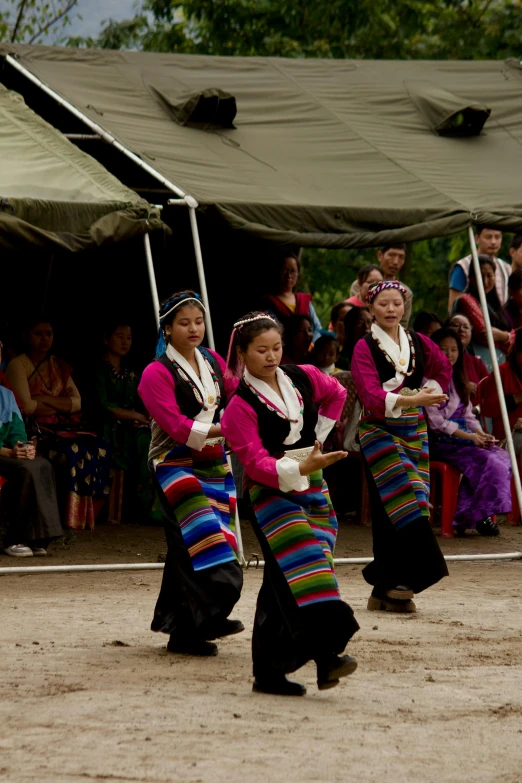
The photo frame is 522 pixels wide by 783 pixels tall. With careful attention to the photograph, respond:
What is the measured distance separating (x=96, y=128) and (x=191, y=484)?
3.99m

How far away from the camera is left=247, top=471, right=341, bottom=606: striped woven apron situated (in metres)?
4.99

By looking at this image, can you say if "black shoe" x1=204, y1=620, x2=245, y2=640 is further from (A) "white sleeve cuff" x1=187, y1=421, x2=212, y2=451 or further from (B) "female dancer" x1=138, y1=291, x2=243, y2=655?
(A) "white sleeve cuff" x1=187, y1=421, x2=212, y2=451

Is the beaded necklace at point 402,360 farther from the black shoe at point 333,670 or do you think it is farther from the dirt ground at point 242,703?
the black shoe at point 333,670

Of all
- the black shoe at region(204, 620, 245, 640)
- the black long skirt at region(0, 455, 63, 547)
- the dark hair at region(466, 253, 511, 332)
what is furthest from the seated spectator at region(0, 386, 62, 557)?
the dark hair at region(466, 253, 511, 332)

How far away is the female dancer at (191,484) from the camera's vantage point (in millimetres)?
5758

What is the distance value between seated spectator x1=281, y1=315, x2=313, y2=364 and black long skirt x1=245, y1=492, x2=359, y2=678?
4760 millimetres

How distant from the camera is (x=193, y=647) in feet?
→ 19.1

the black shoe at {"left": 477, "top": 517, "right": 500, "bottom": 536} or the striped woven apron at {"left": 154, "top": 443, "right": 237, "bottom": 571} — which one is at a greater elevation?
the striped woven apron at {"left": 154, "top": 443, "right": 237, "bottom": 571}

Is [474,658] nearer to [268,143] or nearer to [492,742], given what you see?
[492,742]

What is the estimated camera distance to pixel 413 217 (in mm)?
8867

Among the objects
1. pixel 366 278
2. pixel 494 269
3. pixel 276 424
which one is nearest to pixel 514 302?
pixel 494 269

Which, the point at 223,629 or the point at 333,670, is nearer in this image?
the point at 333,670

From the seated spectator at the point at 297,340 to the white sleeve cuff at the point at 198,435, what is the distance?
4.12 m

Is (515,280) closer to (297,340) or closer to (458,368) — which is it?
(458,368)
